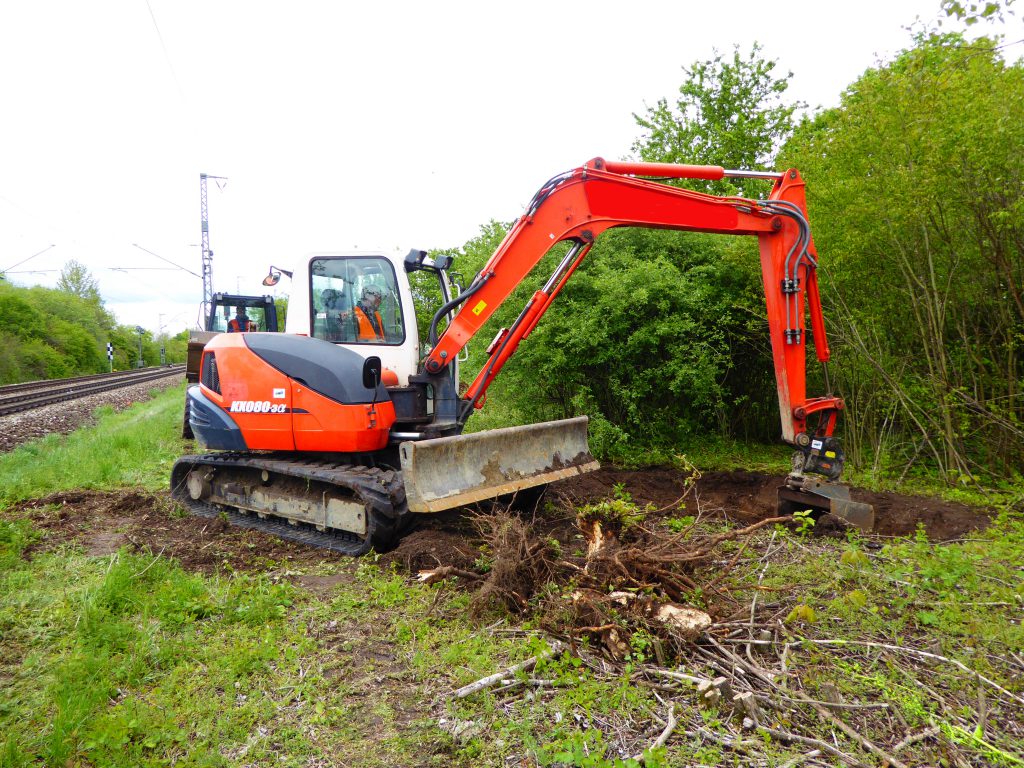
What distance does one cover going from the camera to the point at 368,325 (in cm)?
574

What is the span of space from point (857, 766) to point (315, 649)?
8.65ft

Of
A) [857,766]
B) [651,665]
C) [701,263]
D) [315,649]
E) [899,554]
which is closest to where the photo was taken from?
[857,766]

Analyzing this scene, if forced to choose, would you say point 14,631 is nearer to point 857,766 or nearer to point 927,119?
point 857,766

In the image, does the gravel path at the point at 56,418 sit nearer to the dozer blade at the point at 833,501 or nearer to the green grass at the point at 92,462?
the green grass at the point at 92,462

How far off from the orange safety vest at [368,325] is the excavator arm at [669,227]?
1.64 ft

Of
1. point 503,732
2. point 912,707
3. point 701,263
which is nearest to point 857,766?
point 912,707

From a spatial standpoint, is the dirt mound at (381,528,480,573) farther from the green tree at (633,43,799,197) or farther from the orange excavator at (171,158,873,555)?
the green tree at (633,43,799,197)

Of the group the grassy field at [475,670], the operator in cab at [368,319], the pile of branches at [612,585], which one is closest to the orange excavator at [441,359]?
the operator in cab at [368,319]

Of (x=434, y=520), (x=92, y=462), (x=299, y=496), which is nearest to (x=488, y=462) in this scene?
(x=434, y=520)

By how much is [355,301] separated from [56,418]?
511 inches

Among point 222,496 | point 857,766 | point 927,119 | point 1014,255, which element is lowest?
point 857,766

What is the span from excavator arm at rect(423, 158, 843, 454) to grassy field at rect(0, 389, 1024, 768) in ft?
4.93

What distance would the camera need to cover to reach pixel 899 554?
473cm

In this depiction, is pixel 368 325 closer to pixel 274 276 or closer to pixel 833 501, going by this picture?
pixel 274 276
